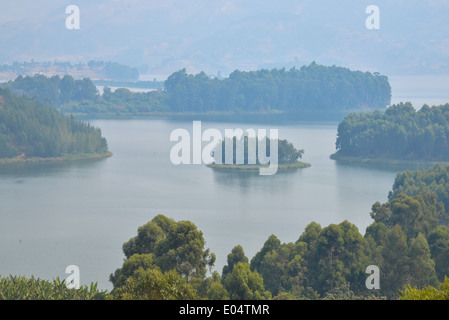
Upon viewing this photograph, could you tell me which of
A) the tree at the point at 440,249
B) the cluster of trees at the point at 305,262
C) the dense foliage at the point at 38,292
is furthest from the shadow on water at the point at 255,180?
the dense foliage at the point at 38,292

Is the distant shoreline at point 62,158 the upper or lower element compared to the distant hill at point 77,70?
lower

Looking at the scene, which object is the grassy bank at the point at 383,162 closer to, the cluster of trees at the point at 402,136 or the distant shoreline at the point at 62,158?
the cluster of trees at the point at 402,136

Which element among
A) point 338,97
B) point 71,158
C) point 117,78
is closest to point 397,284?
point 71,158

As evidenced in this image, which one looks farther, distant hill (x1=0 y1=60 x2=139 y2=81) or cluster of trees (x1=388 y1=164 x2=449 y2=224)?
distant hill (x1=0 y1=60 x2=139 y2=81)

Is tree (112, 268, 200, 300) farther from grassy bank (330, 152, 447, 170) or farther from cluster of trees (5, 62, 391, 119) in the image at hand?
cluster of trees (5, 62, 391, 119)

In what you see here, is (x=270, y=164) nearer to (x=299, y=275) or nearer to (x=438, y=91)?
(x=299, y=275)

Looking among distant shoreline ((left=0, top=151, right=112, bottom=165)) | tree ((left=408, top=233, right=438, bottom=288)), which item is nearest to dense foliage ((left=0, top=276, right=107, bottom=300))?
tree ((left=408, top=233, right=438, bottom=288))
